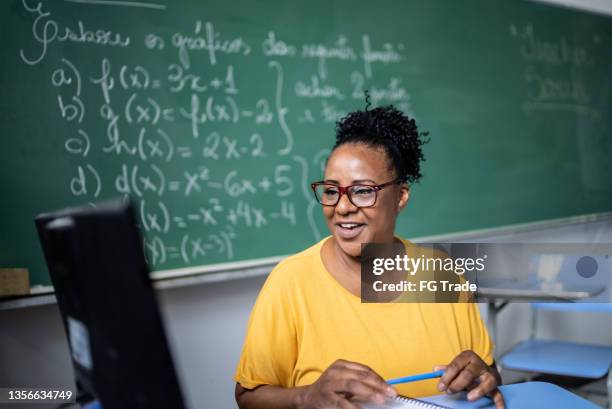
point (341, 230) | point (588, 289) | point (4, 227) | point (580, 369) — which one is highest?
point (4, 227)

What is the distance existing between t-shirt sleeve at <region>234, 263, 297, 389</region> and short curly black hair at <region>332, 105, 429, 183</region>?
0.45m

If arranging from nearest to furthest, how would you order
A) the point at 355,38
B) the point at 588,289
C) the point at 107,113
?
the point at 107,113 → the point at 588,289 → the point at 355,38

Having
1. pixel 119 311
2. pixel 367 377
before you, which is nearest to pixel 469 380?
pixel 367 377

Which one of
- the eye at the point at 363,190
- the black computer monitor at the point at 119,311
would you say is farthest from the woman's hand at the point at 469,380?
the black computer monitor at the point at 119,311

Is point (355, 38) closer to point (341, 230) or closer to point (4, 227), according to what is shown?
point (341, 230)

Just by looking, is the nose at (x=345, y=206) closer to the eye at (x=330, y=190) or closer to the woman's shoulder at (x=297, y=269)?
the eye at (x=330, y=190)

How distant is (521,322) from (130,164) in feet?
8.74

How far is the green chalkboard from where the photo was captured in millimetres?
1861

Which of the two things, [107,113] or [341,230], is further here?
[107,113]

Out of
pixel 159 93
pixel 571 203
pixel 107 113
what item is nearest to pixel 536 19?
pixel 571 203

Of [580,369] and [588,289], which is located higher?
[588,289]

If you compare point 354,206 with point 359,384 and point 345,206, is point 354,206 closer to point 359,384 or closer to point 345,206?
point 345,206

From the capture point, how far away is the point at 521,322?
3490mm

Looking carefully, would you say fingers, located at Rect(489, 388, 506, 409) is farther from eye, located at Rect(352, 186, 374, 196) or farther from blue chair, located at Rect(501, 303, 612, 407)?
blue chair, located at Rect(501, 303, 612, 407)
